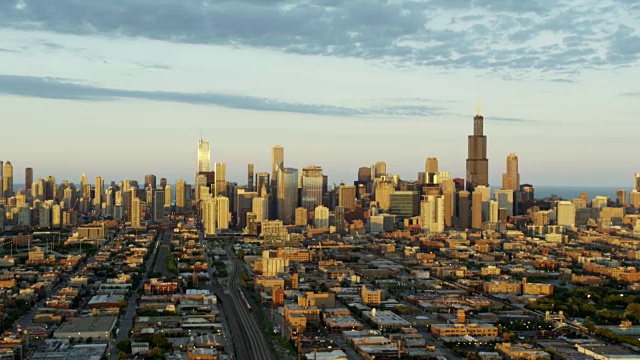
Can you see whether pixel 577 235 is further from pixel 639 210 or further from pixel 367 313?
pixel 367 313

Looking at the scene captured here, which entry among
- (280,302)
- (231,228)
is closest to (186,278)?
(280,302)

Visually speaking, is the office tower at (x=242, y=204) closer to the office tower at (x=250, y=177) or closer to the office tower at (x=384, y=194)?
the office tower at (x=250, y=177)

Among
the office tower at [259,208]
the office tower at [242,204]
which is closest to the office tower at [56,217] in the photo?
the office tower at [242,204]

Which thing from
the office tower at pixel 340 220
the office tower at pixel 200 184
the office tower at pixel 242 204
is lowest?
the office tower at pixel 340 220

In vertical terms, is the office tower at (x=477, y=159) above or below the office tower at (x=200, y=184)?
above

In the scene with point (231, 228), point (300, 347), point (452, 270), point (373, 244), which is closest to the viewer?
point (300, 347)

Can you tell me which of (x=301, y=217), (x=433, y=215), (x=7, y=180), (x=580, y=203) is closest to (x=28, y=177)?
(x=7, y=180)

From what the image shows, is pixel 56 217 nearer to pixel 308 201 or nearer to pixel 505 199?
pixel 308 201
